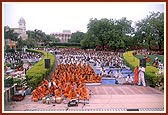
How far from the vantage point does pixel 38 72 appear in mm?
9133

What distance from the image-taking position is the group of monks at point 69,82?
864 centimetres

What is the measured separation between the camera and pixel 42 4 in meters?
8.23

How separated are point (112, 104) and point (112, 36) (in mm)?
1761

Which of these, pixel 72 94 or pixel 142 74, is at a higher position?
pixel 142 74

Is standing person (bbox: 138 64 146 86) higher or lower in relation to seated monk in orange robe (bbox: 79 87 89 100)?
higher

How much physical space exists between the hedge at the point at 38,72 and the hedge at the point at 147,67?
1.82 m

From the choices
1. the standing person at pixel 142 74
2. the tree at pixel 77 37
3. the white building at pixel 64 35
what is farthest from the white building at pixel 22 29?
the standing person at pixel 142 74

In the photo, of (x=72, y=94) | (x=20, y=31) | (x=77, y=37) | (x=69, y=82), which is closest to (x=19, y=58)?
(x=20, y=31)

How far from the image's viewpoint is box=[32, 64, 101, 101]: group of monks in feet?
28.3

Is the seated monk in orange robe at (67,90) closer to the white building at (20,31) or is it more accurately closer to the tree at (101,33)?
the tree at (101,33)

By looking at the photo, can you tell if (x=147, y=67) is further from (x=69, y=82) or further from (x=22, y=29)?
(x=22, y=29)

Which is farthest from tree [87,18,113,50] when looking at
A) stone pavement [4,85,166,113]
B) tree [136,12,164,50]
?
stone pavement [4,85,166,113]

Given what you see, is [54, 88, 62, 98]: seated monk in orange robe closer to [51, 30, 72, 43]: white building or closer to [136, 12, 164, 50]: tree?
[51, 30, 72, 43]: white building

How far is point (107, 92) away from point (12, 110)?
2.29 meters
